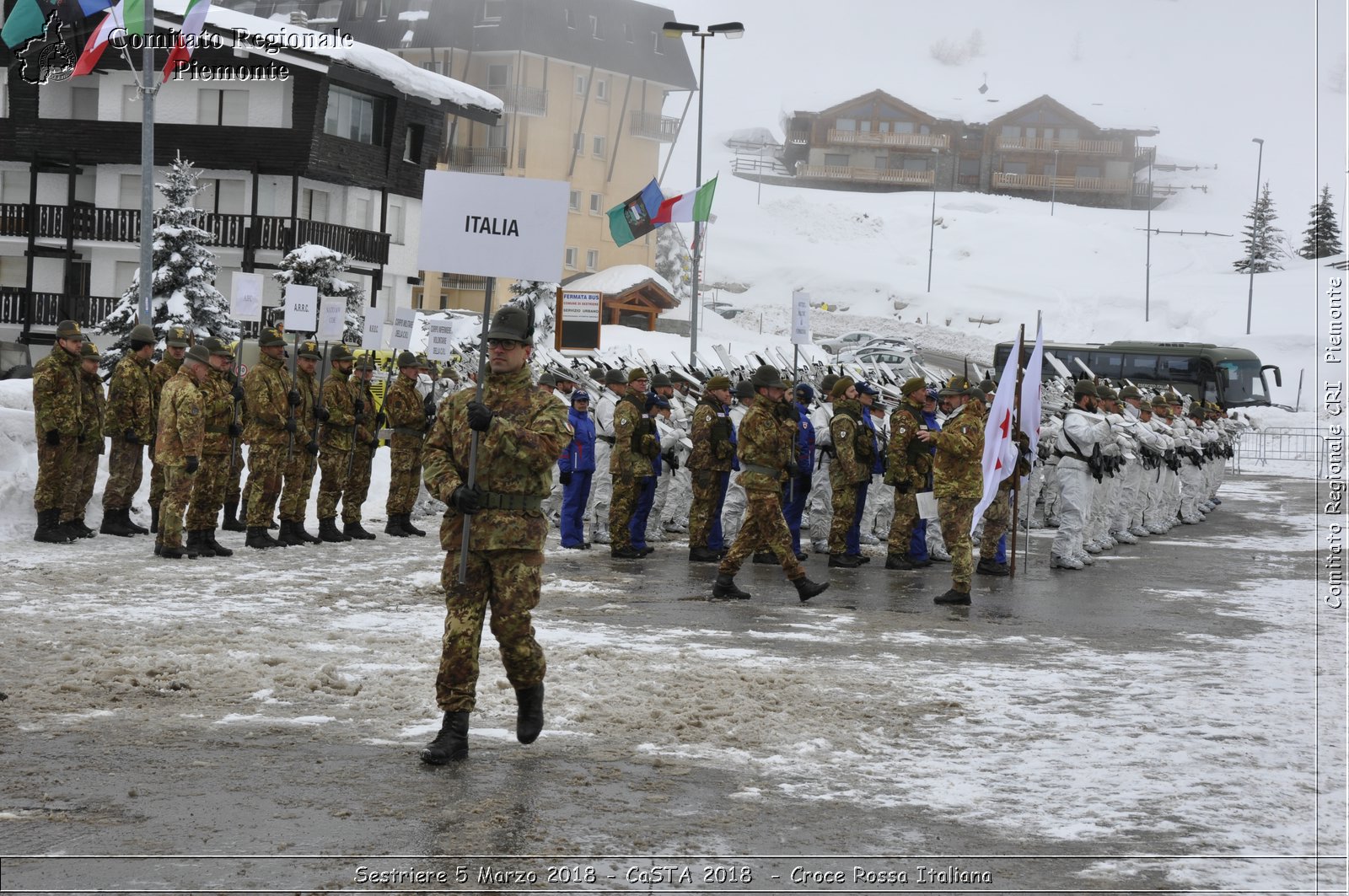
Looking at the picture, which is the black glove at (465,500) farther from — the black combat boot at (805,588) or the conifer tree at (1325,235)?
the conifer tree at (1325,235)

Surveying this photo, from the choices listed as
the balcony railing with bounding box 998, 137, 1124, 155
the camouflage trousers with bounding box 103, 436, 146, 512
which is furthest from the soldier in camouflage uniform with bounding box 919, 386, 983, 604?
the balcony railing with bounding box 998, 137, 1124, 155

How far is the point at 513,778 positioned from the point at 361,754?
85 centimetres

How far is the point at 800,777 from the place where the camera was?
23.2ft

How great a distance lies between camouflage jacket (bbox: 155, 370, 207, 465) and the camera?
45.3ft

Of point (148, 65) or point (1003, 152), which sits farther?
point (1003, 152)

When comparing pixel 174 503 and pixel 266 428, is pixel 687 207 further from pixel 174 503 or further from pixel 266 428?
pixel 174 503

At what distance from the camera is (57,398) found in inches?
575

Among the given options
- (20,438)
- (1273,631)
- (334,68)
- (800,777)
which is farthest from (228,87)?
(800,777)

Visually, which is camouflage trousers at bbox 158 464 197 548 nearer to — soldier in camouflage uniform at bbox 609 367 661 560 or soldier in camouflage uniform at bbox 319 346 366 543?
soldier in camouflage uniform at bbox 319 346 366 543

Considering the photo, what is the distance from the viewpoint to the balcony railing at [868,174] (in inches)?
5020

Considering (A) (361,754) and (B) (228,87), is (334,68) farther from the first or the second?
(A) (361,754)

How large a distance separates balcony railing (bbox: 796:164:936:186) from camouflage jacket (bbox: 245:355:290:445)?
379 feet

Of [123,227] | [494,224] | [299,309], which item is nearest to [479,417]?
[494,224]

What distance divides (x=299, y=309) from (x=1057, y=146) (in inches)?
4589
